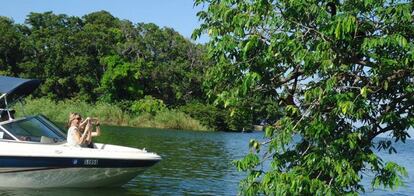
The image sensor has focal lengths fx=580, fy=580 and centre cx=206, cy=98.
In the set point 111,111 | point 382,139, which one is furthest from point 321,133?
point 111,111

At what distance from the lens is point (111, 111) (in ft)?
215

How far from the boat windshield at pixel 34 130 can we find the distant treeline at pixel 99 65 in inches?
2157

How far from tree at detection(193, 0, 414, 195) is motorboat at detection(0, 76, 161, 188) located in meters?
Result: 7.44

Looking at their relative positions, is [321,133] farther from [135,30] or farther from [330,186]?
[135,30]

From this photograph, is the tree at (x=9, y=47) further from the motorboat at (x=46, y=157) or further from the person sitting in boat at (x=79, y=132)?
the person sitting in boat at (x=79, y=132)

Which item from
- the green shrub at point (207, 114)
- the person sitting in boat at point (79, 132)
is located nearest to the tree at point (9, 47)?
the green shrub at point (207, 114)

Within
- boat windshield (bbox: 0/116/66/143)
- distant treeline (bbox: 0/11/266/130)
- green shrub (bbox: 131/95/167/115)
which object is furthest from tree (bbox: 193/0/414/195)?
distant treeline (bbox: 0/11/266/130)

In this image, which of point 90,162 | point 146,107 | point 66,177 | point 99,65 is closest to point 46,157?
point 66,177

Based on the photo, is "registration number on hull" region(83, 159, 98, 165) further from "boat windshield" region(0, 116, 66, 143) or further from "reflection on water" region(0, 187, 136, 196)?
"boat windshield" region(0, 116, 66, 143)

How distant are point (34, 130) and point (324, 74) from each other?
9.60m

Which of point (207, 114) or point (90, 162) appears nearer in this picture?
point (90, 162)

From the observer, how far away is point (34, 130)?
49.7 feet

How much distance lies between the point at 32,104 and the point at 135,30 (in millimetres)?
32431

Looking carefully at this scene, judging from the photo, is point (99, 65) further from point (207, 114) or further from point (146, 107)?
point (207, 114)
